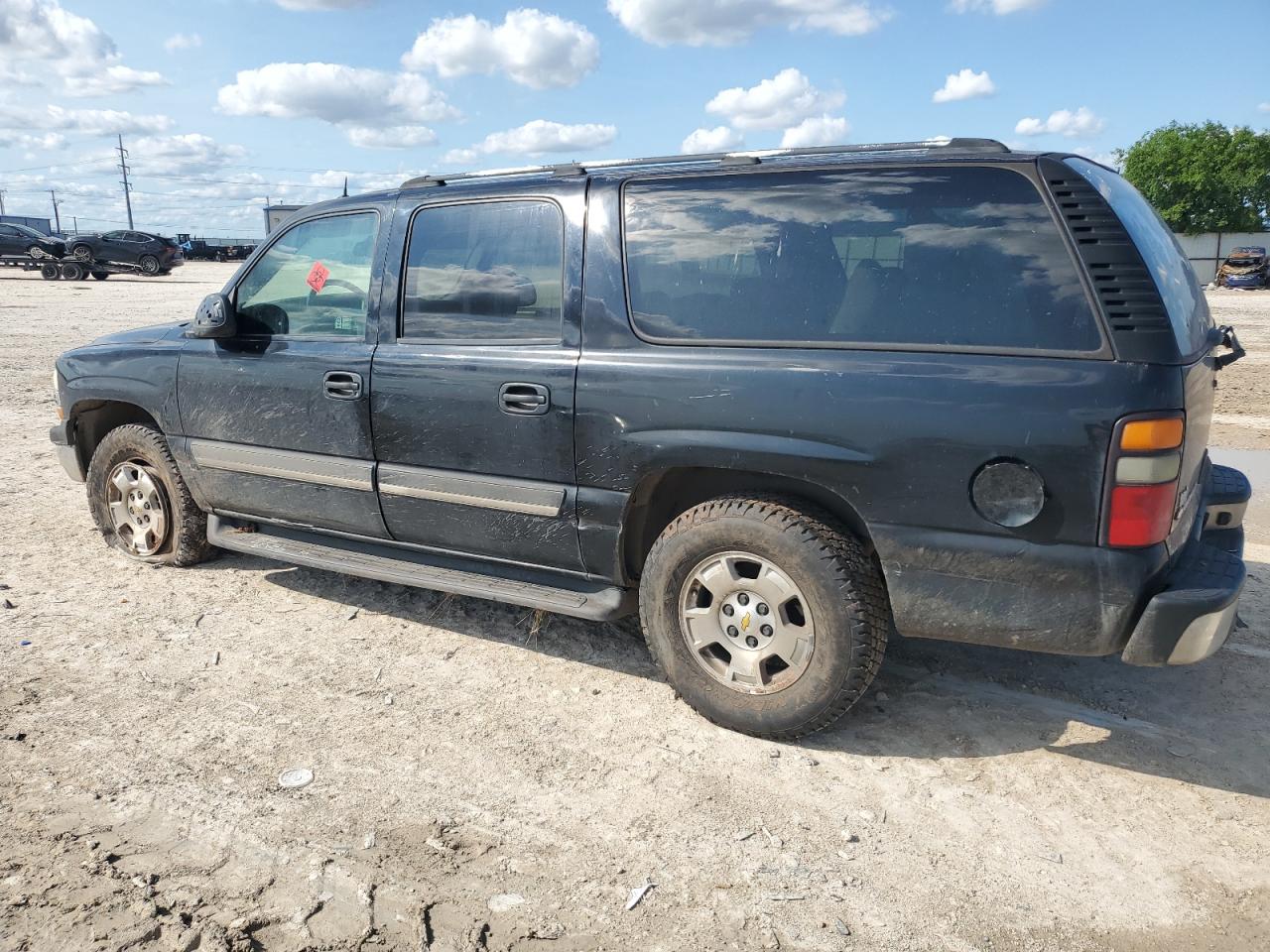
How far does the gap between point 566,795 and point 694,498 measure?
1.18 meters

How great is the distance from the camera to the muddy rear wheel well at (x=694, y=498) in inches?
130

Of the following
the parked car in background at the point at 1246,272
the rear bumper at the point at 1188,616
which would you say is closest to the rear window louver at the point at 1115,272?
the rear bumper at the point at 1188,616

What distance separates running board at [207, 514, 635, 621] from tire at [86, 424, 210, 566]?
0.24 metres

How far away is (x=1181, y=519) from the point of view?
3105 millimetres

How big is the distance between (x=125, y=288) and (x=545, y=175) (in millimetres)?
28506

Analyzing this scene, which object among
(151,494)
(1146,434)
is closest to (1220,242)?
(1146,434)

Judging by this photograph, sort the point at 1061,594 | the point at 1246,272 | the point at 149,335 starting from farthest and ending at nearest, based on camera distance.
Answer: the point at 1246,272 < the point at 149,335 < the point at 1061,594

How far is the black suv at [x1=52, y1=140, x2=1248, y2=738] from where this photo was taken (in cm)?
284

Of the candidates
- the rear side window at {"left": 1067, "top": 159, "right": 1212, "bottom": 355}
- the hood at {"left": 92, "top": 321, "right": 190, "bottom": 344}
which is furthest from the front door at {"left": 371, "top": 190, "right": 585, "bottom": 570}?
the rear side window at {"left": 1067, "top": 159, "right": 1212, "bottom": 355}

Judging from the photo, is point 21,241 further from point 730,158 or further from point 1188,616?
point 1188,616

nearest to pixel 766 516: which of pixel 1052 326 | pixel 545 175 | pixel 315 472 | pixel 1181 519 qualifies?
pixel 1052 326

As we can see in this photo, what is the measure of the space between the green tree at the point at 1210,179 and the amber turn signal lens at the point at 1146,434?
54.1 m

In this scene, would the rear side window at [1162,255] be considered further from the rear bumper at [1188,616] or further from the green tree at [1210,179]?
the green tree at [1210,179]

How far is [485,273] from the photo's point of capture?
392 cm
